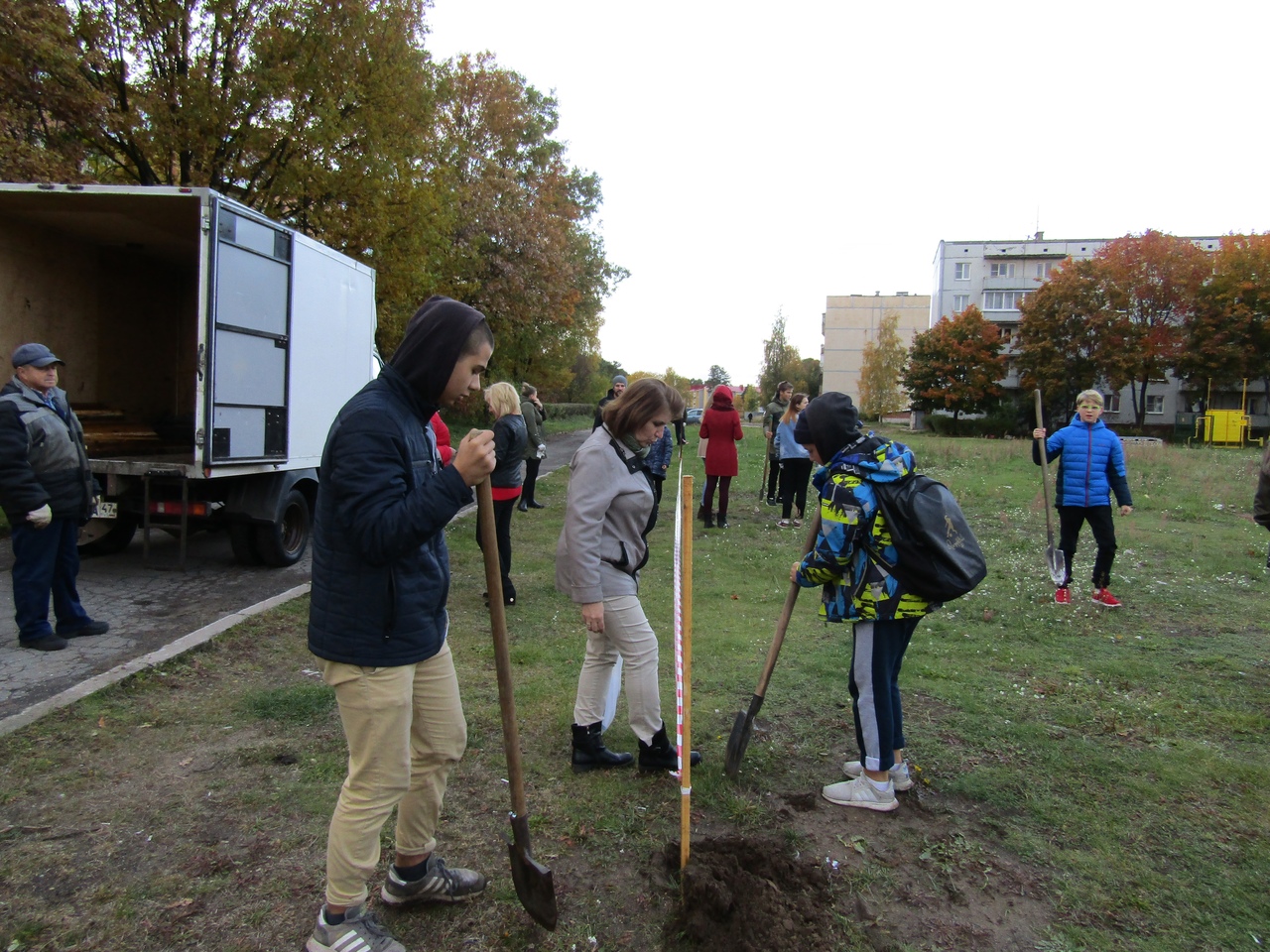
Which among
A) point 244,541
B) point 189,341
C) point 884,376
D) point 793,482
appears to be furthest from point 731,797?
point 884,376

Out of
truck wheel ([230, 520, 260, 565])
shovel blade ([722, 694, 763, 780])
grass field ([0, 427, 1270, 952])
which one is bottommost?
grass field ([0, 427, 1270, 952])

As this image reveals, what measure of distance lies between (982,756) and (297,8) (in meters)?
14.7

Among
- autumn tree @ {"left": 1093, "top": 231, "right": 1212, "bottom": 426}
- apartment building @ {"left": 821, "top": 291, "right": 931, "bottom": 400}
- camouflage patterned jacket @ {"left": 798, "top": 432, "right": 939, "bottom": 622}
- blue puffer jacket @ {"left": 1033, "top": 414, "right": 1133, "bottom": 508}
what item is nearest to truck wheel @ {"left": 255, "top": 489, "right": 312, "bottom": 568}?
camouflage patterned jacket @ {"left": 798, "top": 432, "right": 939, "bottom": 622}

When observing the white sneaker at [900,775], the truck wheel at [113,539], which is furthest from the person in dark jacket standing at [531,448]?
the white sneaker at [900,775]

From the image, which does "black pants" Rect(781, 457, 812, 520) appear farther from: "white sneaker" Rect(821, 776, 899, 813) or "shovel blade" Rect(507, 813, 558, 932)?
"shovel blade" Rect(507, 813, 558, 932)

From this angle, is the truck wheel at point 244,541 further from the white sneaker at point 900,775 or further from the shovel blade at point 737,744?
the white sneaker at point 900,775

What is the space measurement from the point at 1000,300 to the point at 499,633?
3149 inches

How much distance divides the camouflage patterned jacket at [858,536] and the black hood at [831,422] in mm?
50

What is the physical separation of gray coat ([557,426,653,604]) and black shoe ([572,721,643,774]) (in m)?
0.73

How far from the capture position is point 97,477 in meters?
7.55

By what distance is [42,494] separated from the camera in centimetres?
539

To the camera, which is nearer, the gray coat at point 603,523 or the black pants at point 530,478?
the gray coat at point 603,523

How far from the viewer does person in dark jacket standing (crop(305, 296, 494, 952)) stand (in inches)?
90.6

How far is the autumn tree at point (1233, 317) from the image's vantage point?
45.4 metres
